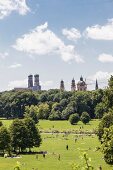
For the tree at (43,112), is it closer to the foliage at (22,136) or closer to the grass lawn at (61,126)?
the grass lawn at (61,126)

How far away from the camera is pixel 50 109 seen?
18700 centimetres

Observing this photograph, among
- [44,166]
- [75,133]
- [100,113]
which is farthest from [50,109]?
[44,166]

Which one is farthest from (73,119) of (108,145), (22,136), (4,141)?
(108,145)

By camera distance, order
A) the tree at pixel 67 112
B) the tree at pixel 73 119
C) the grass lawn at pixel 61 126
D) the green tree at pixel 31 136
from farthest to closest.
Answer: the tree at pixel 67 112
the tree at pixel 73 119
the grass lawn at pixel 61 126
the green tree at pixel 31 136

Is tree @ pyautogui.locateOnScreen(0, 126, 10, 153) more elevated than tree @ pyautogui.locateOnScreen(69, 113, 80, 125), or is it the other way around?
tree @ pyautogui.locateOnScreen(69, 113, 80, 125)

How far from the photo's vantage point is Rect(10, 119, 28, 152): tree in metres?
82.0

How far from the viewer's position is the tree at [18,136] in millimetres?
82000

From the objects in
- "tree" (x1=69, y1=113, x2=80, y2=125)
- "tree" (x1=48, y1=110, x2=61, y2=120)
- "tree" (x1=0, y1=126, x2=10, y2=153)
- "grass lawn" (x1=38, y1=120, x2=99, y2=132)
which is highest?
"tree" (x1=48, y1=110, x2=61, y2=120)

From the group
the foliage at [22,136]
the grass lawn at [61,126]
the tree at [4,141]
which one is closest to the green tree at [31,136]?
the foliage at [22,136]

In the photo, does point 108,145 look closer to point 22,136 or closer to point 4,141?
point 4,141

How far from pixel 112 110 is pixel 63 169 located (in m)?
19.7

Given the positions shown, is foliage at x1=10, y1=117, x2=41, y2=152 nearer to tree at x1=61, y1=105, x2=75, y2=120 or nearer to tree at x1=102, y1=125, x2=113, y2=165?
tree at x1=102, y1=125, x2=113, y2=165

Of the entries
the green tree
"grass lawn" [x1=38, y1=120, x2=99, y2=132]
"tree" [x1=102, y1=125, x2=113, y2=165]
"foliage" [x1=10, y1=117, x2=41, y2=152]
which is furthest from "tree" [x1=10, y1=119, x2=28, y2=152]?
"grass lawn" [x1=38, y1=120, x2=99, y2=132]

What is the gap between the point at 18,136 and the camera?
271ft
